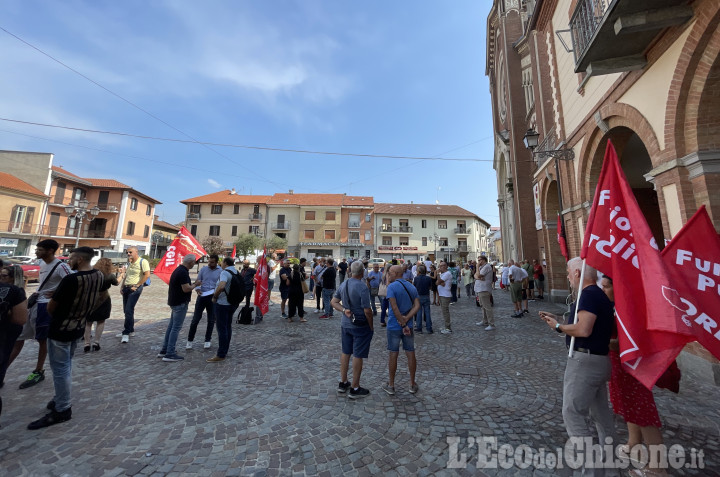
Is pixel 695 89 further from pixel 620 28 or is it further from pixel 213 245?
pixel 213 245

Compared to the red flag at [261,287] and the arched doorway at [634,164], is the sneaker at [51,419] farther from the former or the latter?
the arched doorway at [634,164]

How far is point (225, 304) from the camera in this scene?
5254 mm

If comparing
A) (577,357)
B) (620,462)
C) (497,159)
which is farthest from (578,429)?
(497,159)

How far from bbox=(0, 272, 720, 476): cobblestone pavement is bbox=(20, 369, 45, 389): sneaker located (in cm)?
9

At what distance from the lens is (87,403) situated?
140 inches

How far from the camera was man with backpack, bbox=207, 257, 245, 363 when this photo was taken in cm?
518

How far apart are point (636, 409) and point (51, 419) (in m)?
5.85

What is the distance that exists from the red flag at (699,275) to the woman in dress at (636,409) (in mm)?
619

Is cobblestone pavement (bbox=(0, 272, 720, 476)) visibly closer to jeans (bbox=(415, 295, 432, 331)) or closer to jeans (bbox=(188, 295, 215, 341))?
jeans (bbox=(188, 295, 215, 341))

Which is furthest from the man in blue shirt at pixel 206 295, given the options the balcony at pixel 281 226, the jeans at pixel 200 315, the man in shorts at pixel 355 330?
the balcony at pixel 281 226

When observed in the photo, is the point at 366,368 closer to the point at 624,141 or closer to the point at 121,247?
the point at 624,141

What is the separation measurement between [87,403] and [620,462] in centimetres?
584

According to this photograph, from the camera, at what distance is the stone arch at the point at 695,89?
430 centimetres

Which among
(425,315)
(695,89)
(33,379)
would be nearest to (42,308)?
(33,379)
